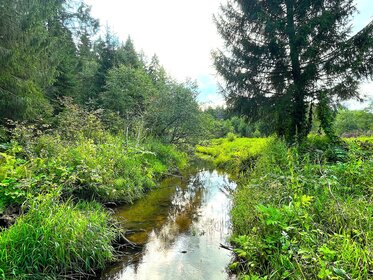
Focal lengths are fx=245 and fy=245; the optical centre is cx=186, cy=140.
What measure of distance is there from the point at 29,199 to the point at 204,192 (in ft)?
17.6

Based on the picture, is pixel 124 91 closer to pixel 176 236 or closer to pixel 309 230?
pixel 176 236

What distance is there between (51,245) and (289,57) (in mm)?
9664

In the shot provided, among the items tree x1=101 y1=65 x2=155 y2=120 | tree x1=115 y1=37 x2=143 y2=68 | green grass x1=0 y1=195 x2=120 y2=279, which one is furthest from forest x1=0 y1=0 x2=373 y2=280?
tree x1=115 y1=37 x2=143 y2=68

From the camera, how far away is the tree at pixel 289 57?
27.2 ft

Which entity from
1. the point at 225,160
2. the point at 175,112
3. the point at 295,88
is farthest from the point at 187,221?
the point at 225,160

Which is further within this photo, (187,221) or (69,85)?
(69,85)

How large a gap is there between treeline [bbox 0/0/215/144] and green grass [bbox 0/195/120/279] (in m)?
5.81

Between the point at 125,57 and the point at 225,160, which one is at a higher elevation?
the point at 125,57

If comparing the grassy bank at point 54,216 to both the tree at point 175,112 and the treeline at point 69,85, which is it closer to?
the treeline at point 69,85

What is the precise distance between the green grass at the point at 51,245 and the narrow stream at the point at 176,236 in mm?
392

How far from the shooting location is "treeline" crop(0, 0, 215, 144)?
332 inches

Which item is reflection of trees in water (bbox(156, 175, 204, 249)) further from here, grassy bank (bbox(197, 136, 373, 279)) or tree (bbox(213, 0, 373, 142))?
tree (bbox(213, 0, 373, 142))

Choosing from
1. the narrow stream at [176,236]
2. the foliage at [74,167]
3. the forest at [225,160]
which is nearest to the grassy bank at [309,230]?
the forest at [225,160]

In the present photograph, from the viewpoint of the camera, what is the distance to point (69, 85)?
632 inches
